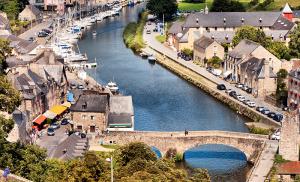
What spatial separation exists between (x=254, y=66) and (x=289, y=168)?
20.5 metres

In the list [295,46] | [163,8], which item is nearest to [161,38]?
[163,8]

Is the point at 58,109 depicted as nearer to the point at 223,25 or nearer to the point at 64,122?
the point at 64,122

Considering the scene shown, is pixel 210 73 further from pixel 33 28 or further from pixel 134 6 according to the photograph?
pixel 134 6

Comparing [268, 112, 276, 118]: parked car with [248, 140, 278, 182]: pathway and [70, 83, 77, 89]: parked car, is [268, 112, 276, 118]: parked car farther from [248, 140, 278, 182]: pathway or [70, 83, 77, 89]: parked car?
[70, 83, 77, 89]: parked car

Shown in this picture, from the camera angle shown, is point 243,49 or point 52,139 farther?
point 243,49

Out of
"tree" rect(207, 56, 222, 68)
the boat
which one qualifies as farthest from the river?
"tree" rect(207, 56, 222, 68)

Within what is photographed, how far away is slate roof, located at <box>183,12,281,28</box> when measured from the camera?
78188mm

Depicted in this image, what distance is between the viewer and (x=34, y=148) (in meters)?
30.6

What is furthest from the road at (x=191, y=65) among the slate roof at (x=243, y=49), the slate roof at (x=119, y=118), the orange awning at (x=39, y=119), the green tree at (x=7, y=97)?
the green tree at (x=7, y=97)

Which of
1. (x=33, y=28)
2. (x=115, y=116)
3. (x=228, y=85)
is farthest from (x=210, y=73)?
(x=33, y=28)

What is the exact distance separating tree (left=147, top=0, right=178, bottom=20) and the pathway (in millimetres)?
51020

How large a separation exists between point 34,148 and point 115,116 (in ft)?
52.1

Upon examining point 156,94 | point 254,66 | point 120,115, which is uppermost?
point 254,66

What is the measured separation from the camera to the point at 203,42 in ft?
227
